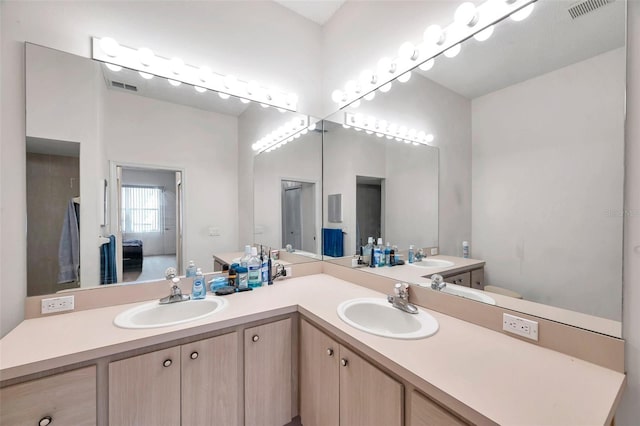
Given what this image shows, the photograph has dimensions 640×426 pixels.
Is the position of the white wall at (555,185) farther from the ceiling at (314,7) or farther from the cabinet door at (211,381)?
the ceiling at (314,7)

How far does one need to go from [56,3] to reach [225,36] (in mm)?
886

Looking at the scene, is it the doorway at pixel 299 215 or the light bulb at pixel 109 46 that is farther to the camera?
the doorway at pixel 299 215

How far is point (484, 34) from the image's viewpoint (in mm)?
1236

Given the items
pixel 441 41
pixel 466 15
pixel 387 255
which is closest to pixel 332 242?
pixel 387 255

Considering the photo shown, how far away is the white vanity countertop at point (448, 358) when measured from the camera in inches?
27.0

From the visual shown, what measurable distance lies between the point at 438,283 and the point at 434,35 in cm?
138

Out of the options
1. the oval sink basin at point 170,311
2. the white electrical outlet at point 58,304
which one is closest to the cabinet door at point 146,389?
the oval sink basin at point 170,311

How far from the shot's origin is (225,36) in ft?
6.03

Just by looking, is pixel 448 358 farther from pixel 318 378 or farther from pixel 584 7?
pixel 584 7

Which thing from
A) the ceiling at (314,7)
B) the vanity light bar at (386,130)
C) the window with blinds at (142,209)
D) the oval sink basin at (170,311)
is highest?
the ceiling at (314,7)

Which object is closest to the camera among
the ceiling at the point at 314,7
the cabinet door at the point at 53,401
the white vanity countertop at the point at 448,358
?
the white vanity countertop at the point at 448,358

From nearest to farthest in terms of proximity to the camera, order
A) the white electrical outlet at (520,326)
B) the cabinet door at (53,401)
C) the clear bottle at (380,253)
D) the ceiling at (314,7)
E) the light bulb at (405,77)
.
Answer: the cabinet door at (53,401) → the white electrical outlet at (520,326) → the light bulb at (405,77) → the clear bottle at (380,253) → the ceiling at (314,7)

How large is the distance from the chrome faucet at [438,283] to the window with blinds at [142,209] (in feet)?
5.73

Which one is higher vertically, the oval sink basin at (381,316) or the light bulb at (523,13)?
the light bulb at (523,13)
